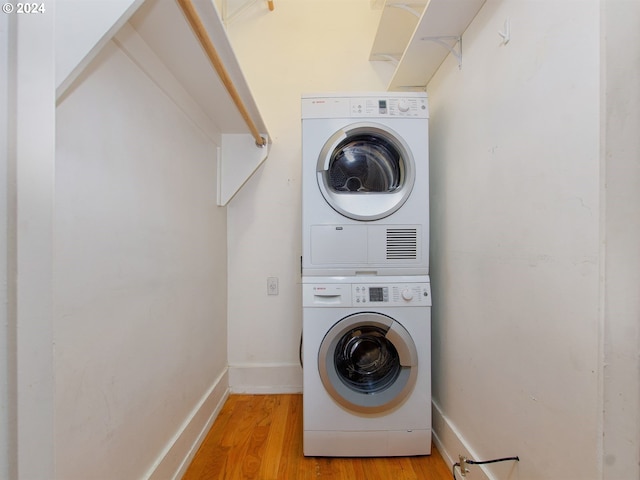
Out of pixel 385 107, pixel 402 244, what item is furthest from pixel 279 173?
pixel 402 244

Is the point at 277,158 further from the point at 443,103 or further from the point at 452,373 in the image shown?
the point at 452,373

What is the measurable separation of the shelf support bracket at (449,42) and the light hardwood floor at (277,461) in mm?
1826

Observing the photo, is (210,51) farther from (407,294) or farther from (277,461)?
(277,461)

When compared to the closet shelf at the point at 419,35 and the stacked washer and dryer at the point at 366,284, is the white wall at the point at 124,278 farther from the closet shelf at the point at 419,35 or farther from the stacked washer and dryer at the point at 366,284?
the closet shelf at the point at 419,35

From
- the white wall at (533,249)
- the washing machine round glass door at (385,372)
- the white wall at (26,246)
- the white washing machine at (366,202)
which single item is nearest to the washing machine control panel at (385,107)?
the white washing machine at (366,202)

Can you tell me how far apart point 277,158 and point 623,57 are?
65.1 inches

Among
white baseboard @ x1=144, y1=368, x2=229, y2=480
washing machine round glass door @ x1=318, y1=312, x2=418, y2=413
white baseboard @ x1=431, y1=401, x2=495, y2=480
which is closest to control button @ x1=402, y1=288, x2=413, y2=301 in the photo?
washing machine round glass door @ x1=318, y1=312, x2=418, y2=413

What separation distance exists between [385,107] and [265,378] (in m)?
1.82

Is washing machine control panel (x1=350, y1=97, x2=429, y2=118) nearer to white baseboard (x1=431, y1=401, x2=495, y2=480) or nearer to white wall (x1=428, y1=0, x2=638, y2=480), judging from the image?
white wall (x1=428, y1=0, x2=638, y2=480)

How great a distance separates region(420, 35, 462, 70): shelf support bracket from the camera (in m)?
1.28

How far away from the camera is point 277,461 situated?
132 centimetres

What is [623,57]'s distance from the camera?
604 millimetres

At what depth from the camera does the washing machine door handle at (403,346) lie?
1.31 meters

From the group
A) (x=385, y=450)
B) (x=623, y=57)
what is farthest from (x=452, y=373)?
(x=623, y=57)
